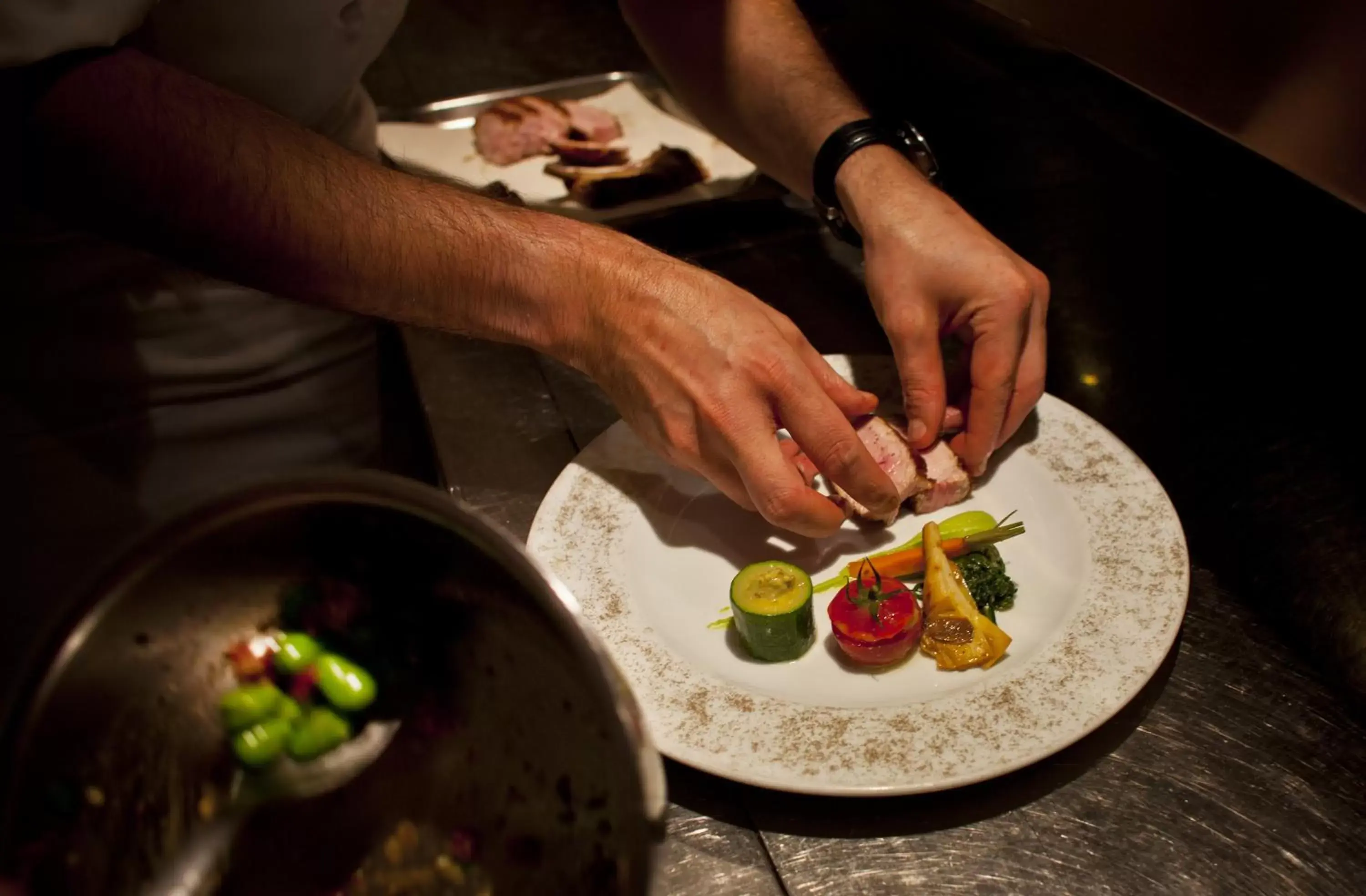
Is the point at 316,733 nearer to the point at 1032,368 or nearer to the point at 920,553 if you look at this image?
the point at 920,553

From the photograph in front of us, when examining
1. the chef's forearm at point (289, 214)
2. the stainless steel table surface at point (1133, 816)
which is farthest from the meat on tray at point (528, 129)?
the stainless steel table surface at point (1133, 816)

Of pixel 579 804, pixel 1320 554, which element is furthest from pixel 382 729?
pixel 1320 554

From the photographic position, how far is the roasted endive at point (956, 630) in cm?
122

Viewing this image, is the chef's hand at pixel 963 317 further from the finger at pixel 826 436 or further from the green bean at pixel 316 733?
the green bean at pixel 316 733

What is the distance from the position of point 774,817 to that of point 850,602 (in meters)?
0.27

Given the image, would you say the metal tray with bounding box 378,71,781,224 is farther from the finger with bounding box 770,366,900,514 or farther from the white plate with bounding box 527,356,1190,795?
the finger with bounding box 770,366,900,514

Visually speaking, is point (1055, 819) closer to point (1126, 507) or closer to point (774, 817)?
point (774, 817)

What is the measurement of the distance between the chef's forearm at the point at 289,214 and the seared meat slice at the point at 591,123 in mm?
A: 1090

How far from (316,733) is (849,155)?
50.1 inches

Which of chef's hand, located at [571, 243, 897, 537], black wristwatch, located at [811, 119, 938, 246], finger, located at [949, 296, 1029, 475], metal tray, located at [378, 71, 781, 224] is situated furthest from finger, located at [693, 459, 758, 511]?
metal tray, located at [378, 71, 781, 224]

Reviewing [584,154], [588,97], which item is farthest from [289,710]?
[588,97]

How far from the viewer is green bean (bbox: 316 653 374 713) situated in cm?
78

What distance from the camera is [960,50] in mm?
2246

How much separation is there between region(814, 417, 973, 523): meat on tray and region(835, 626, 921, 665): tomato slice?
23 centimetres
